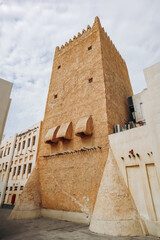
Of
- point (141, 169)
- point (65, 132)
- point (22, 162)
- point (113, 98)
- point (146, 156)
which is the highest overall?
point (113, 98)

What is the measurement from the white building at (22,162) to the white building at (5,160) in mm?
572

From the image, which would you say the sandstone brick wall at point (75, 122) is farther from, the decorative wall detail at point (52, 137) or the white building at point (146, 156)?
the white building at point (146, 156)

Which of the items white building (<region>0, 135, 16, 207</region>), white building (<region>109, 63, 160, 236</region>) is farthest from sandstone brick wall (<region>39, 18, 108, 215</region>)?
white building (<region>0, 135, 16, 207</region>)

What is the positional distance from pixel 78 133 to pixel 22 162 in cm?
1160

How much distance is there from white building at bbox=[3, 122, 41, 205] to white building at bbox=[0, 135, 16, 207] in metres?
0.57

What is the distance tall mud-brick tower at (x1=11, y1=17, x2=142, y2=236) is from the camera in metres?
9.37

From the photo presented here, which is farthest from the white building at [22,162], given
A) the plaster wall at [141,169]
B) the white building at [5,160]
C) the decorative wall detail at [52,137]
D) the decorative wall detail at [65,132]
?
the plaster wall at [141,169]

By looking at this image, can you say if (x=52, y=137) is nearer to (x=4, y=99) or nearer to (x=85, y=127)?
(x=85, y=127)

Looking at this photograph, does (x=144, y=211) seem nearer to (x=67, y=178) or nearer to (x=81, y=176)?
(x=81, y=176)

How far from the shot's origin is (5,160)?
72.8ft

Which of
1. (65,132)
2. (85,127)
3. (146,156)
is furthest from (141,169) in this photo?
(65,132)

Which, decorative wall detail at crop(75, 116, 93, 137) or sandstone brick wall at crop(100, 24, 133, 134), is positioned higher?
sandstone brick wall at crop(100, 24, 133, 134)

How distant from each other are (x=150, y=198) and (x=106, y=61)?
998cm

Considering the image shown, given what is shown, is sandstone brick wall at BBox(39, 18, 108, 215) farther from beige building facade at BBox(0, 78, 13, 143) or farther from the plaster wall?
beige building facade at BBox(0, 78, 13, 143)
